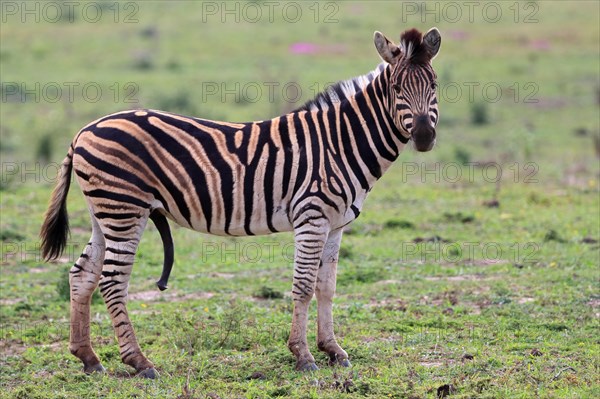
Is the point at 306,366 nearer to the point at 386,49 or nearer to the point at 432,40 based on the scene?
the point at 386,49

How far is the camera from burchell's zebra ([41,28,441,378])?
744 centimetres

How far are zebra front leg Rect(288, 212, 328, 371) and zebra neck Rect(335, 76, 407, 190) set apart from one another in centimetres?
61

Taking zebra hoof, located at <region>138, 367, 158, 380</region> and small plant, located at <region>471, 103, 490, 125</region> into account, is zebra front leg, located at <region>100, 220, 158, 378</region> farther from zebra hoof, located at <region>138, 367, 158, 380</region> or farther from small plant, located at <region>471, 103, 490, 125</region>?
small plant, located at <region>471, 103, 490, 125</region>

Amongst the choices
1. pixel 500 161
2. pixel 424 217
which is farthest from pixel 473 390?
pixel 500 161

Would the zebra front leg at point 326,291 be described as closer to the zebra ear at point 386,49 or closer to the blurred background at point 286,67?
Result: the zebra ear at point 386,49

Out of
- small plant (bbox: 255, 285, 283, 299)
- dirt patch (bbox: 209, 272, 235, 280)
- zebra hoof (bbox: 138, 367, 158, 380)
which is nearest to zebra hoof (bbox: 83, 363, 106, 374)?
zebra hoof (bbox: 138, 367, 158, 380)

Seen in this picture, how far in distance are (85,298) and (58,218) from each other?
0.80 metres

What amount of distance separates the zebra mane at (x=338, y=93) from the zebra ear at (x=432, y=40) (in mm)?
654

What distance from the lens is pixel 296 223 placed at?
7504 mm

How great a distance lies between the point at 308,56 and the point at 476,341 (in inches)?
1045

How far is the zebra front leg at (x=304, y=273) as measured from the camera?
24.4ft

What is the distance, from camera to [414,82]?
738 centimetres

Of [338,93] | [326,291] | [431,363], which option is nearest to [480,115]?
[338,93]

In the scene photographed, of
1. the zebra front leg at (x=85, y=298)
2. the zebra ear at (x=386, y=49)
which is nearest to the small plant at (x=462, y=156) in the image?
the zebra ear at (x=386, y=49)
